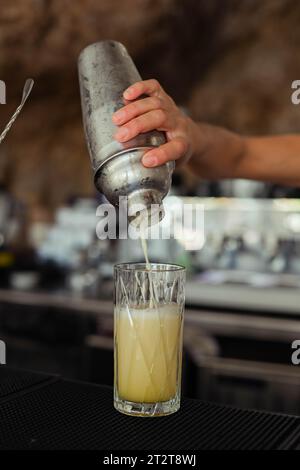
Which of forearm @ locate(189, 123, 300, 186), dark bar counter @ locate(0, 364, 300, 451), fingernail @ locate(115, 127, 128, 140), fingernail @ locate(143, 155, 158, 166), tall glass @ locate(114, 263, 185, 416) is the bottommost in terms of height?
dark bar counter @ locate(0, 364, 300, 451)

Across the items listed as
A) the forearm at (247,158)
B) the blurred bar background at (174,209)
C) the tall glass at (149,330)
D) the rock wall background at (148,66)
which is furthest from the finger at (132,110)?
the rock wall background at (148,66)

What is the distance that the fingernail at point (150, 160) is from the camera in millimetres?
882

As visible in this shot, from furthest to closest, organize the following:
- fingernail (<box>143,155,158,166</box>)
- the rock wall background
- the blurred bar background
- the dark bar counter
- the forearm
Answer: the rock wall background → the blurred bar background → the forearm → fingernail (<box>143,155,158,166</box>) → the dark bar counter

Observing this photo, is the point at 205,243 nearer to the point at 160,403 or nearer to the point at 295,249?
the point at 295,249

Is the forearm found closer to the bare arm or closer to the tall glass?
the bare arm

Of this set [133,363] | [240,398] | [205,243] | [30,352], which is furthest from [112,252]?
[133,363]

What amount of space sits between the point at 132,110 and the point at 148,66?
278 cm

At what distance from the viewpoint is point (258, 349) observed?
2711 millimetres

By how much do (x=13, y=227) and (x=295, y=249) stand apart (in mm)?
1741

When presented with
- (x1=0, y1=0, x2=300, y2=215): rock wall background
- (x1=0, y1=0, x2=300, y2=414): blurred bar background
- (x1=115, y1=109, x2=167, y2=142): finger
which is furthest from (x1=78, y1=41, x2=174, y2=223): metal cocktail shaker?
(x1=0, y1=0, x2=300, y2=215): rock wall background

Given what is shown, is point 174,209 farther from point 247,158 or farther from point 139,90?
point 139,90

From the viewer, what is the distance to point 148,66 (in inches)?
141

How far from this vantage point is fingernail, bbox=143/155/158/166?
0.88m

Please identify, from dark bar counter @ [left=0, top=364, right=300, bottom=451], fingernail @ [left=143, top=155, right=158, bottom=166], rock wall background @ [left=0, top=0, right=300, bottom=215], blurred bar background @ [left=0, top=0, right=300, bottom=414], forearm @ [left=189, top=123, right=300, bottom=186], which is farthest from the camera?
rock wall background @ [left=0, top=0, right=300, bottom=215]
